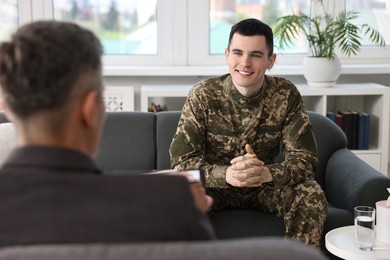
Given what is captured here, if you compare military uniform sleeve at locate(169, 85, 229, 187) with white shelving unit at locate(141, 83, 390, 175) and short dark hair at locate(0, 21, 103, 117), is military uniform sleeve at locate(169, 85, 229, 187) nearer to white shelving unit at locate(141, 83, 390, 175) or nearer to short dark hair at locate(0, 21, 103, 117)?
white shelving unit at locate(141, 83, 390, 175)

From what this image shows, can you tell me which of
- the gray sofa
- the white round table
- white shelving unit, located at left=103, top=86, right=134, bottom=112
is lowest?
the white round table

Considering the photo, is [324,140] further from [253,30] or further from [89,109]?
[89,109]

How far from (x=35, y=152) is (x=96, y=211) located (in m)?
0.14

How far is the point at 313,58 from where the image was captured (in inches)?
164

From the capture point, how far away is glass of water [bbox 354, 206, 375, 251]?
92.0 inches

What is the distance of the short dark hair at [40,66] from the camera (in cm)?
97

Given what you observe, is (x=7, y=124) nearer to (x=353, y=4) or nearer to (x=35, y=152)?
(x=35, y=152)

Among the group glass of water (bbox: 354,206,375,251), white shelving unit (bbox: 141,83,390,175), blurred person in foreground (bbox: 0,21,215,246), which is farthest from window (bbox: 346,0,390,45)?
blurred person in foreground (bbox: 0,21,215,246)

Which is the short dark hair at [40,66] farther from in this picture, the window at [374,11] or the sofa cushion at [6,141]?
the window at [374,11]

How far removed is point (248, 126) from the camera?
2.82m

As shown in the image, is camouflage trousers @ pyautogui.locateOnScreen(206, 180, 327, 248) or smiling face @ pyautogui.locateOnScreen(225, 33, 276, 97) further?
smiling face @ pyautogui.locateOnScreen(225, 33, 276, 97)

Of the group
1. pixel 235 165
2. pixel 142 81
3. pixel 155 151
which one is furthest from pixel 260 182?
pixel 142 81

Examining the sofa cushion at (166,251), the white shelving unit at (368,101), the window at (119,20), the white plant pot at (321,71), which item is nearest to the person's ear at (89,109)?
the sofa cushion at (166,251)

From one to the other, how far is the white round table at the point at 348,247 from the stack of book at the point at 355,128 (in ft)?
5.86
